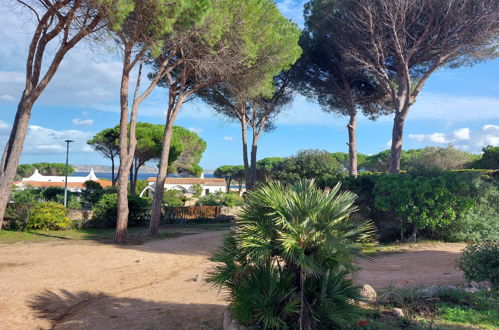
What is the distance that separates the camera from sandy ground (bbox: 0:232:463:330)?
6590mm

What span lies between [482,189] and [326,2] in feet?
34.2

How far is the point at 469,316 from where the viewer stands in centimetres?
527

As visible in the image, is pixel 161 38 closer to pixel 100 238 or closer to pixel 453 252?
pixel 100 238

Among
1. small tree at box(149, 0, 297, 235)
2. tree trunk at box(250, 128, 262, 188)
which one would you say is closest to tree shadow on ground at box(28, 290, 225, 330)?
small tree at box(149, 0, 297, 235)

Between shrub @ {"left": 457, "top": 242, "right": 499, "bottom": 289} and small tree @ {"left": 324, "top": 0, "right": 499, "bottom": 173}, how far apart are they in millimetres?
11352

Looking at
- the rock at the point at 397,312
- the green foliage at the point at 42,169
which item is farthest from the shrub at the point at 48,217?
the green foliage at the point at 42,169

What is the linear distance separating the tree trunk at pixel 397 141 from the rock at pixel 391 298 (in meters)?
12.4

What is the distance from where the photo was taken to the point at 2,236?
48.2 ft

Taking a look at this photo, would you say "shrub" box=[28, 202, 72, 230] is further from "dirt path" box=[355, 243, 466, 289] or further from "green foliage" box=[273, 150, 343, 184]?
"green foliage" box=[273, 150, 343, 184]

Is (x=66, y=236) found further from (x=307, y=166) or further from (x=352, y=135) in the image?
(x=307, y=166)

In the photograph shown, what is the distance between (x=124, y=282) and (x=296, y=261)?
5.93 metres

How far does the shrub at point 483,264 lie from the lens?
6473mm

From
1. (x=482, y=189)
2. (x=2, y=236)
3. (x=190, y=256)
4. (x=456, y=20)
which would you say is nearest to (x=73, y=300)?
(x=190, y=256)

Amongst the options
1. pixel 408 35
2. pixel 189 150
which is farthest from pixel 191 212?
pixel 189 150
